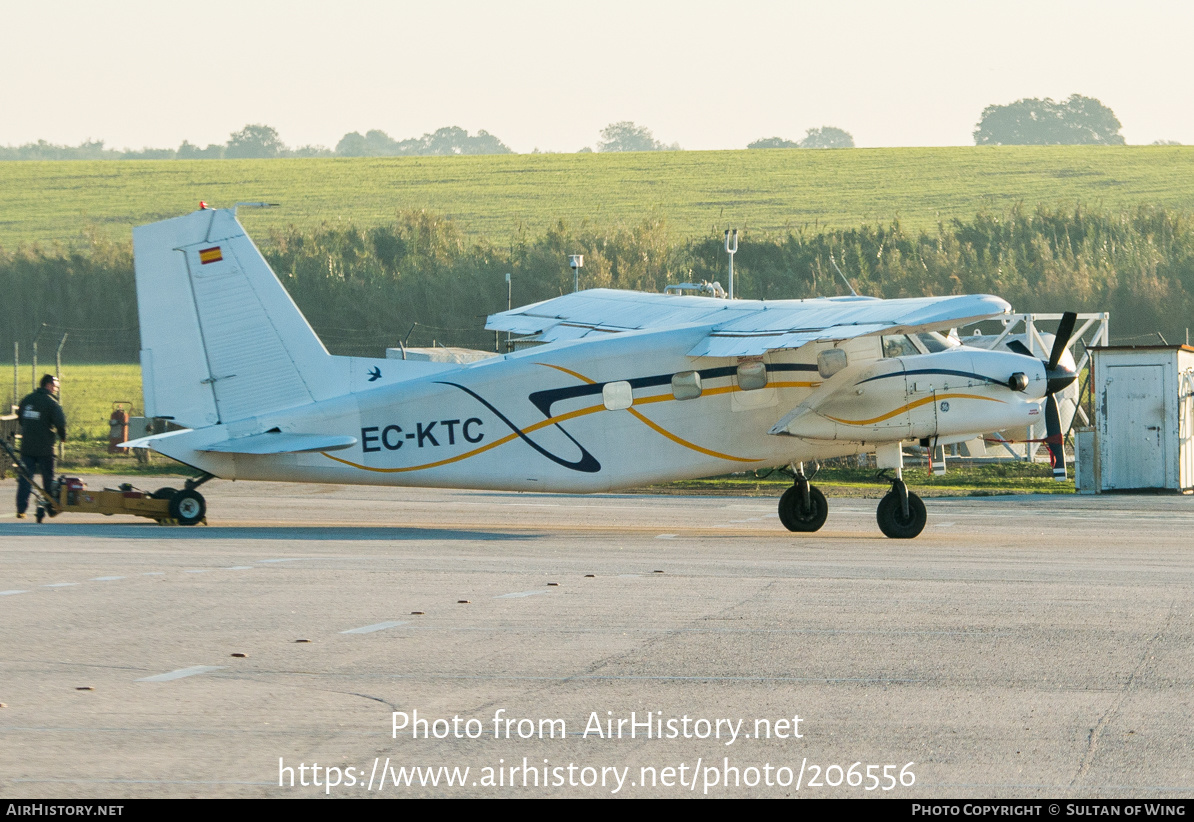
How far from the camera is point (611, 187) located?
10494 cm

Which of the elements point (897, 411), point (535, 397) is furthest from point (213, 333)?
point (897, 411)

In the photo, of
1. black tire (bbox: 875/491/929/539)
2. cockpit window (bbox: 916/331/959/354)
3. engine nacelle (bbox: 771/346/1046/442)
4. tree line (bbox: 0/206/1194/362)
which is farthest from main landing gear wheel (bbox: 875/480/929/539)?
tree line (bbox: 0/206/1194/362)

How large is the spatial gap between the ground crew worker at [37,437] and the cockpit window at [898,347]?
11539mm

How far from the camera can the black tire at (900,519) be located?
18.2 m

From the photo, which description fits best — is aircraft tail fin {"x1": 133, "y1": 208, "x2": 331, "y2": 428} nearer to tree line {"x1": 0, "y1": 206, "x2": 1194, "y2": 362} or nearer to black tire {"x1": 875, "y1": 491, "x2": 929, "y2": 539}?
black tire {"x1": 875, "y1": 491, "x2": 929, "y2": 539}

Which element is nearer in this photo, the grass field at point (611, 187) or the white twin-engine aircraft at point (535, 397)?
the white twin-engine aircraft at point (535, 397)

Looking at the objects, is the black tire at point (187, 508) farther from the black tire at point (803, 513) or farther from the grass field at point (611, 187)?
the grass field at point (611, 187)

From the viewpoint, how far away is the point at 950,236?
68.4m

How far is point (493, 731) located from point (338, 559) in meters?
8.23

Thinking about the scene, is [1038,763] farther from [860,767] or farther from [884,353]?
[884,353]

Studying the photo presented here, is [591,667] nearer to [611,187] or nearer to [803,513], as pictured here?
[803,513]

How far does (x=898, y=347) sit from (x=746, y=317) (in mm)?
2087

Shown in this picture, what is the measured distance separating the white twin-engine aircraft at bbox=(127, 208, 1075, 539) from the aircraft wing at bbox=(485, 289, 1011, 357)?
0.09m

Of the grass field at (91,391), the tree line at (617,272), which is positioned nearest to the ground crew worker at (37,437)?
the grass field at (91,391)
